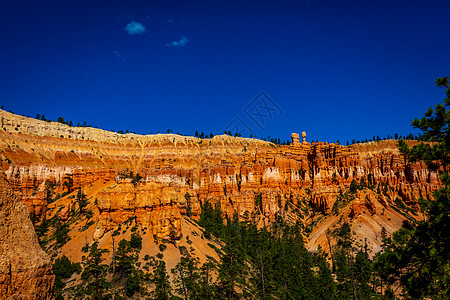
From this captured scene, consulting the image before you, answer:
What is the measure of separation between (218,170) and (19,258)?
123 meters

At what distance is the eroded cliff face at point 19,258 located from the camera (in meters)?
12.3

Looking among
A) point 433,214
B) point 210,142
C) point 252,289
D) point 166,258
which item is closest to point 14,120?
point 210,142

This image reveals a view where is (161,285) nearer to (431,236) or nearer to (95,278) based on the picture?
(95,278)

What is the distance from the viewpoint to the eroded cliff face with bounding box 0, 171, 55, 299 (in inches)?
483

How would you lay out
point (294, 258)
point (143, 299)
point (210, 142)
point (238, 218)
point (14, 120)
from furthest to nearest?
point (210, 142) → point (14, 120) → point (238, 218) → point (294, 258) → point (143, 299)

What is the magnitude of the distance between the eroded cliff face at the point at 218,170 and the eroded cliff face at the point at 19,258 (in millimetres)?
54304

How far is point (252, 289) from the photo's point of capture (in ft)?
181

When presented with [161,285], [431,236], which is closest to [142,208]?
[161,285]

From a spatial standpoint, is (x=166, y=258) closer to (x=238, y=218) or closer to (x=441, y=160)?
(x=441, y=160)

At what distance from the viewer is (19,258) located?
1287 cm

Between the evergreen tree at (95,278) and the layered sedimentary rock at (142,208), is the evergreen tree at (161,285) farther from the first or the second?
the layered sedimentary rock at (142,208)

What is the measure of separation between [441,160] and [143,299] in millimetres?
41274

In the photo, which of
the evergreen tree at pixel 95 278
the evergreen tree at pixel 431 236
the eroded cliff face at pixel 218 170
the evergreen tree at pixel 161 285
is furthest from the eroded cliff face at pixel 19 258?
the eroded cliff face at pixel 218 170

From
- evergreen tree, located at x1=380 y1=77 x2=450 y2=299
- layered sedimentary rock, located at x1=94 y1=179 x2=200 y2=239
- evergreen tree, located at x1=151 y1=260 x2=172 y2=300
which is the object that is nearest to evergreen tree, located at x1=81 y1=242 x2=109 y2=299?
evergreen tree, located at x1=151 y1=260 x2=172 y2=300
